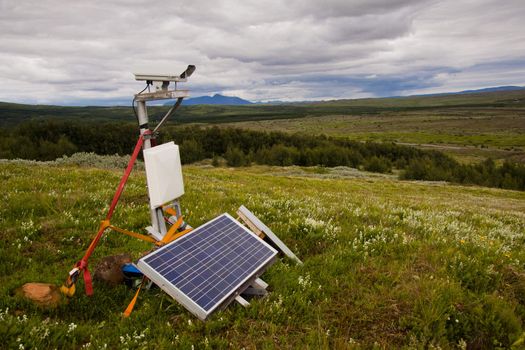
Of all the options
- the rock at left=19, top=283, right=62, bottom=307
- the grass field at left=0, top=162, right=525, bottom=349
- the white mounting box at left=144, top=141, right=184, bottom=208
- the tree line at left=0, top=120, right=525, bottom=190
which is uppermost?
the white mounting box at left=144, top=141, right=184, bottom=208

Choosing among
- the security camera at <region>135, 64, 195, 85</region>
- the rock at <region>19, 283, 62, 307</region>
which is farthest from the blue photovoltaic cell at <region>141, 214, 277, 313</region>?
the security camera at <region>135, 64, 195, 85</region>

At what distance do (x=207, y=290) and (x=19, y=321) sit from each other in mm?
2834

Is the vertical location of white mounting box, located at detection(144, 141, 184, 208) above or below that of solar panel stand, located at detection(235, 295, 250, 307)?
above

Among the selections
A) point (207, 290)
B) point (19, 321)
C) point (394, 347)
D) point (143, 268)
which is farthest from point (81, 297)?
point (394, 347)

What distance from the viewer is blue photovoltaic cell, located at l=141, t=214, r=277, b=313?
5.69 metres

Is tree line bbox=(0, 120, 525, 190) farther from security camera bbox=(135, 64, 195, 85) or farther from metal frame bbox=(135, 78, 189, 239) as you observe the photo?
security camera bbox=(135, 64, 195, 85)

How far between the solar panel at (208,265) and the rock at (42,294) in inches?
69.1

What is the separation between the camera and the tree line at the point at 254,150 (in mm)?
107688

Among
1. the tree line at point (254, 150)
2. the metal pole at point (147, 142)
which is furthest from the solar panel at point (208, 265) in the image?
the tree line at point (254, 150)

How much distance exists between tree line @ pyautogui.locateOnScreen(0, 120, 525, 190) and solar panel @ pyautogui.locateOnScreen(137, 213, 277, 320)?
4267 inches

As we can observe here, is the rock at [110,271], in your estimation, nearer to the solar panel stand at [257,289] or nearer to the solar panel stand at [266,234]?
the solar panel stand at [257,289]

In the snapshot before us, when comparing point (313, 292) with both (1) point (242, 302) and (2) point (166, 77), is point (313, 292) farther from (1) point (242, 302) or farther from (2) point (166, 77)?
(2) point (166, 77)

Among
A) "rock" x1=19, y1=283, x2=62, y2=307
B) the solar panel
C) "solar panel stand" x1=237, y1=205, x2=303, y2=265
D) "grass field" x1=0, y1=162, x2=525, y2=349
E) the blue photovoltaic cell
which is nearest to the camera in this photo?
"grass field" x1=0, y1=162, x2=525, y2=349

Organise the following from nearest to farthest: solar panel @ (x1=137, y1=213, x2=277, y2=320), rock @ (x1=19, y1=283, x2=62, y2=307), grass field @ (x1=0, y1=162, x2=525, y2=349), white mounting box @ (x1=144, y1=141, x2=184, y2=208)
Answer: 1. grass field @ (x1=0, y1=162, x2=525, y2=349)
2. solar panel @ (x1=137, y1=213, x2=277, y2=320)
3. rock @ (x1=19, y1=283, x2=62, y2=307)
4. white mounting box @ (x1=144, y1=141, x2=184, y2=208)
